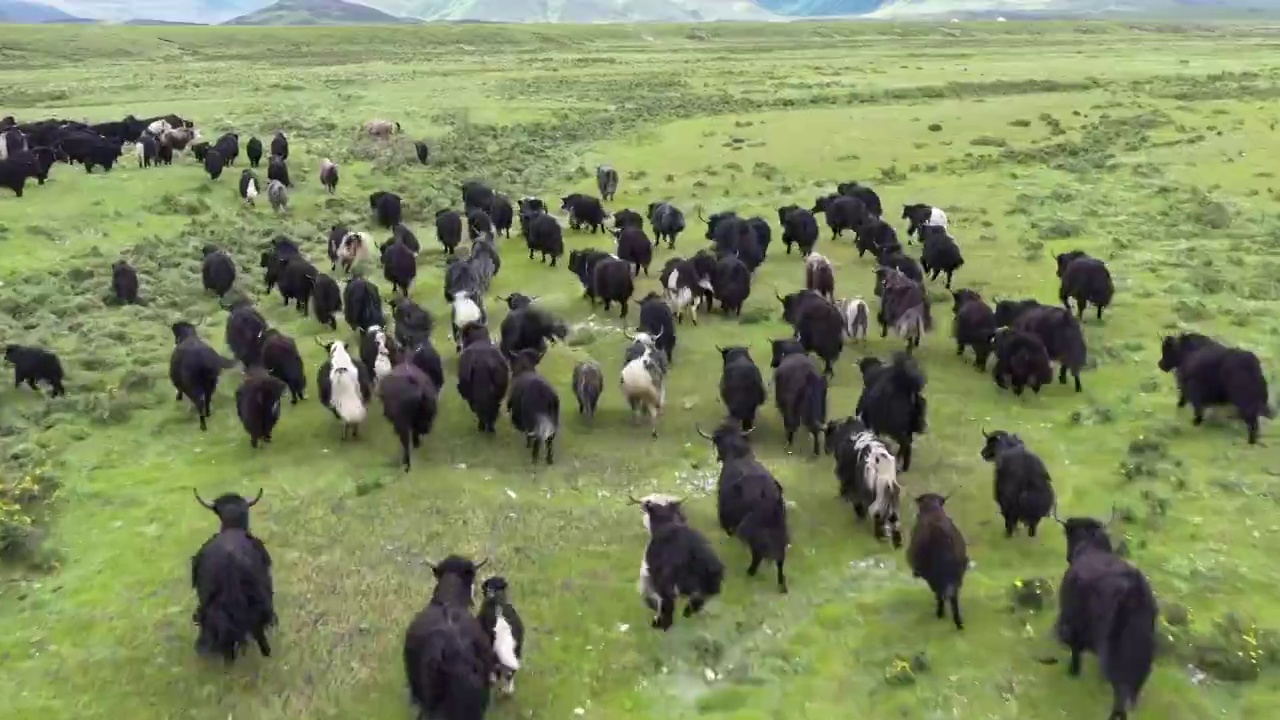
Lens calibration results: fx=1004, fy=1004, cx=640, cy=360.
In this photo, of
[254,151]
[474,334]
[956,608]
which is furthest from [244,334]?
[254,151]

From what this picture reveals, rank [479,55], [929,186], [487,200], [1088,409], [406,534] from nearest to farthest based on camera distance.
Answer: [406,534] → [1088,409] → [487,200] → [929,186] → [479,55]

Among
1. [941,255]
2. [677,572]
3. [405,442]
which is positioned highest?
[941,255]

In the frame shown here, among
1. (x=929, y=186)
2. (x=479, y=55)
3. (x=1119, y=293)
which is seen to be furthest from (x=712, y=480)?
(x=479, y=55)

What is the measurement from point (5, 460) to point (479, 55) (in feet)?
230

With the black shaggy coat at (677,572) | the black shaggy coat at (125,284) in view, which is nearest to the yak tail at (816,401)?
the black shaggy coat at (677,572)

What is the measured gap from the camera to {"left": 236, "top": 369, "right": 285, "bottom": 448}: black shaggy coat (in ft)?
37.1

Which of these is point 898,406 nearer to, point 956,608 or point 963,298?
point 956,608

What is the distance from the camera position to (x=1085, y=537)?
7.90 m

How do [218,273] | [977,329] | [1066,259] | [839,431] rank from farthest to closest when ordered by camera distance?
[218,273] < [1066,259] < [977,329] < [839,431]

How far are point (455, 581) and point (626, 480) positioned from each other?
11.7ft

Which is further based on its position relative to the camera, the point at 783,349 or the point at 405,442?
the point at 783,349

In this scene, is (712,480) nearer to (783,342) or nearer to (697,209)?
(783,342)

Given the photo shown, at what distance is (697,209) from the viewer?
24000 mm

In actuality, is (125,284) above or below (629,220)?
below
